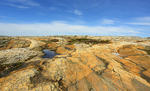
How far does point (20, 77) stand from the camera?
966 cm

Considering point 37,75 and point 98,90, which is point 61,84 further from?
point 98,90

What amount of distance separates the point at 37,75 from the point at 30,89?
7.46 ft

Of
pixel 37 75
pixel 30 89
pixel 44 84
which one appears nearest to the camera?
pixel 30 89

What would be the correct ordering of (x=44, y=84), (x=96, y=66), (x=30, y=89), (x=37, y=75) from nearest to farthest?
(x=30, y=89) → (x=44, y=84) → (x=37, y=75) → (x=96, y=66)

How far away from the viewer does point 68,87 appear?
945cm

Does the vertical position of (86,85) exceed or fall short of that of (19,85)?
it falls short

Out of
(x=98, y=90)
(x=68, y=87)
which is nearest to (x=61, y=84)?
(x=68, y=87)

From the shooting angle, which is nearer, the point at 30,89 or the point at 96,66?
the point at 30,89

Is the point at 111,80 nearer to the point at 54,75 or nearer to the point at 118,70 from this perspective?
the point at 118,70

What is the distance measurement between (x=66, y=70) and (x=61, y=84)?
10.0 feet

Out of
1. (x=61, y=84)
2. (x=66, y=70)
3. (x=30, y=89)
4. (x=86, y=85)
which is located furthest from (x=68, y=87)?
(x=30, y=89)

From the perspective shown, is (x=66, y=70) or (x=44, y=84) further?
(x=66, y=70)

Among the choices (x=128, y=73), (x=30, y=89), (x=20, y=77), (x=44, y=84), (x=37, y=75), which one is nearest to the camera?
(x=30, y=89)

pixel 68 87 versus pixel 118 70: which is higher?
pixel 118 70
